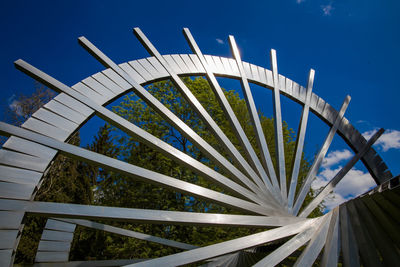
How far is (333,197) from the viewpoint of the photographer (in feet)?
37.4

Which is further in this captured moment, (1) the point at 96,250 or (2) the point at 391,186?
(1) the point at 96,250

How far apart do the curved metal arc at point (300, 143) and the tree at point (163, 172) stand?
4.79 metres

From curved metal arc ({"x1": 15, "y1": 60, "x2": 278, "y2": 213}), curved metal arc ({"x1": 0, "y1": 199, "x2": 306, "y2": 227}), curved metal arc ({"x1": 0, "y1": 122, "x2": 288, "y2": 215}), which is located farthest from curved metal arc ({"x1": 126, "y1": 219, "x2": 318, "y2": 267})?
curved metal arc ({"x1": 15, "y1": 60, "x2": 278, "y2": 213})

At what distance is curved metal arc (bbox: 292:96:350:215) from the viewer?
3.67 m

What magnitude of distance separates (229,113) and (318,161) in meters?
1.86

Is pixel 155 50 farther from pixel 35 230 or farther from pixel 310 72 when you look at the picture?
pixel 35 230

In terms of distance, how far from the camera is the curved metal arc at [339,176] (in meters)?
3.91

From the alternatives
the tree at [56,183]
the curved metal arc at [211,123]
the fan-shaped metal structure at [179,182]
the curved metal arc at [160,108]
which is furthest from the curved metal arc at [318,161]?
the tree at [56,183]

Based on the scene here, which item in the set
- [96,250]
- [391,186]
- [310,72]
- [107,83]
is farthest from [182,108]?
[391,186]

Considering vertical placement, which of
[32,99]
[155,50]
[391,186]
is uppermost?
[32,99]

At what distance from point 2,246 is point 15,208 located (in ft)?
0.74

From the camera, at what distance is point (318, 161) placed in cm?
433

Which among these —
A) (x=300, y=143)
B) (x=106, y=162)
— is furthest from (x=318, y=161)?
(x=106, y=162)

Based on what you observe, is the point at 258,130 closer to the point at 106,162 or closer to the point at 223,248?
the point at 223,248
